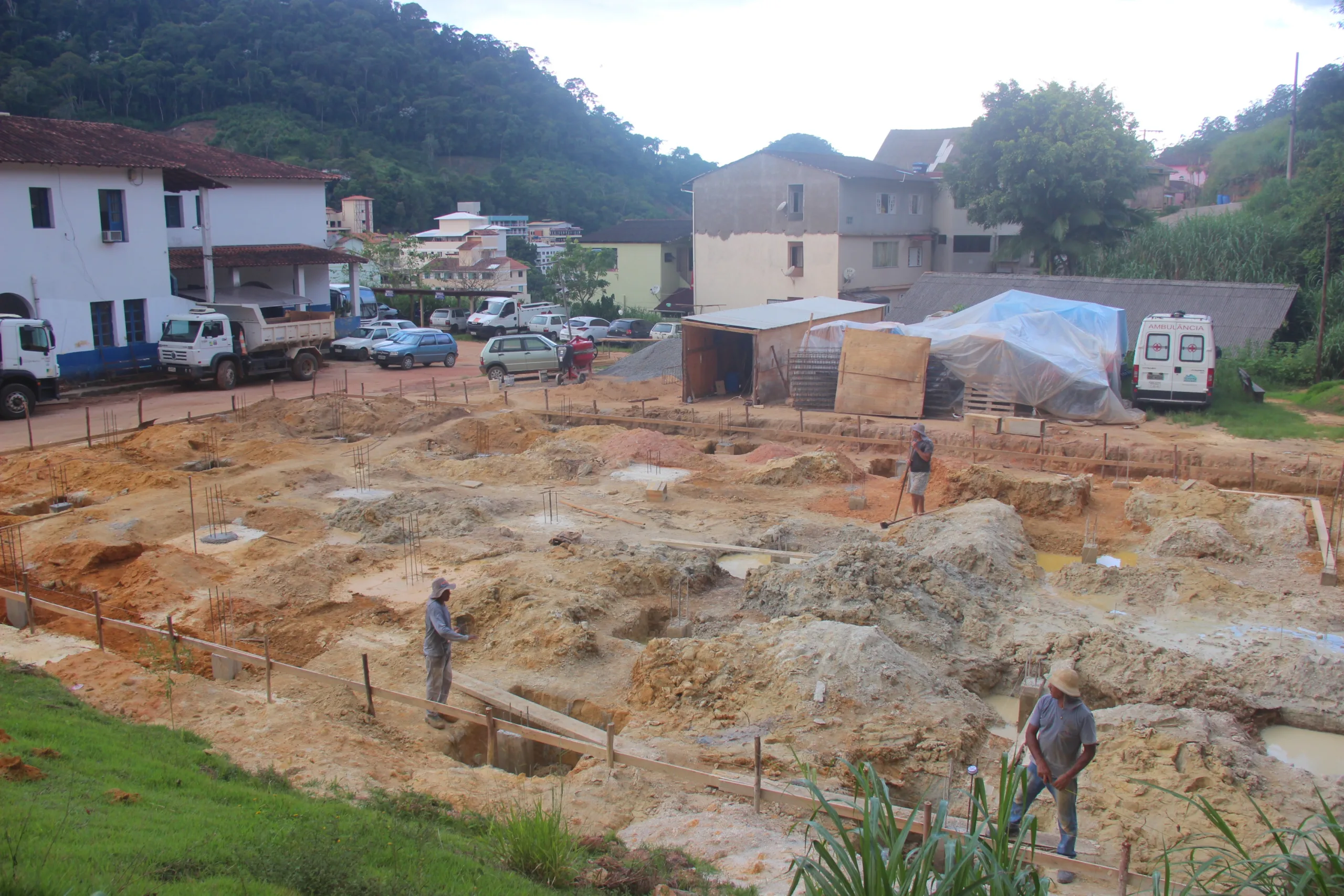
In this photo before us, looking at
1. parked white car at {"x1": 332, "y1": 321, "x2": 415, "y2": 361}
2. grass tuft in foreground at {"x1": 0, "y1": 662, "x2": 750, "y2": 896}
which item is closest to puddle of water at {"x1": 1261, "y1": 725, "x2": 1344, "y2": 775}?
grass tuft in foreground at {"x1": 0, "y1": 662, "x2": 750, "y2": 896}

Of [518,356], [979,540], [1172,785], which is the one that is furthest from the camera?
[518,356]

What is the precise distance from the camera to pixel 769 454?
65.8 ft

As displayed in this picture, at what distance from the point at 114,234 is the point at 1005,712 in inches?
1152

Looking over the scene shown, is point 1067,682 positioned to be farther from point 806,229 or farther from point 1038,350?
point 806,229

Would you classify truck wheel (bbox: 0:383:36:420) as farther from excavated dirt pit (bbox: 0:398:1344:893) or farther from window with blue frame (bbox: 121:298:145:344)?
window with blue frame (bbox: 121:298:145:344)

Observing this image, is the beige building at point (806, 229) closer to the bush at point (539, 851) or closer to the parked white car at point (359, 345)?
the parked white car at point (359, 345)

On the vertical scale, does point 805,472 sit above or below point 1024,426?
below

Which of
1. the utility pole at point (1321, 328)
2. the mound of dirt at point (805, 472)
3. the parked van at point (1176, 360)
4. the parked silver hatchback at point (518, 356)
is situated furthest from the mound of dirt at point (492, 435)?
the utility pole at point (1321, 328)

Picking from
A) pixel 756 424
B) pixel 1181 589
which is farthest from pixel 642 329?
pixel 1181 589

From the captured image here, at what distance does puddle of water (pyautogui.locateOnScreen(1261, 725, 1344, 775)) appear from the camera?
894 centimetres

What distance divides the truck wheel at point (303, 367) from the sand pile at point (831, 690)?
78.1 feet

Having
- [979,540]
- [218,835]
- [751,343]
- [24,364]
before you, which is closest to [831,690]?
[979,540]

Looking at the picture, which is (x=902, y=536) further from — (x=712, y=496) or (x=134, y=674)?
(x=134, y=674)

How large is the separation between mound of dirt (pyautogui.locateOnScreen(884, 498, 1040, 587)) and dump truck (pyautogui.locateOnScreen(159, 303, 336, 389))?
2160cm
